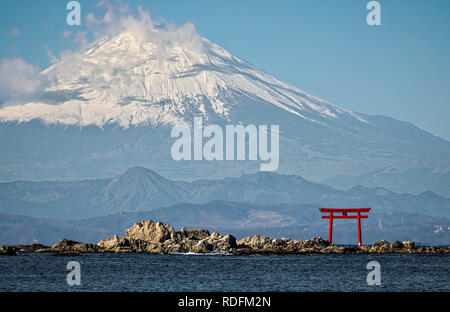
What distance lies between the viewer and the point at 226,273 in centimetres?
9969

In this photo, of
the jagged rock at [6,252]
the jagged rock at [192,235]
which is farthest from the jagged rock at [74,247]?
the jagged rock at [192,235]

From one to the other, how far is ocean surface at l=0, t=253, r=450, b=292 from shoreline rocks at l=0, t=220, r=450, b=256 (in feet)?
48.6

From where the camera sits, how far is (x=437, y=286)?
83.6m

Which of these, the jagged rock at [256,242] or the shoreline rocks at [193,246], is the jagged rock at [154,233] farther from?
the jagged rock at [256,242]

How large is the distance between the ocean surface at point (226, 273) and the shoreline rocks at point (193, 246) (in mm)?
14800

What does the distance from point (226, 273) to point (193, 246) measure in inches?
1938

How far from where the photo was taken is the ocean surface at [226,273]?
273 ft

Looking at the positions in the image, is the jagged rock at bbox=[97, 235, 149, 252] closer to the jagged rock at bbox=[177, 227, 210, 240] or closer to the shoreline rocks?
the shoreline rocks

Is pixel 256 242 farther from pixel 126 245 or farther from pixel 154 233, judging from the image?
pixel 126 245

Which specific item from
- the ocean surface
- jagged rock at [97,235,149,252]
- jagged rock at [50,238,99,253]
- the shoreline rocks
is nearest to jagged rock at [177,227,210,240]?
the shoreline rocks

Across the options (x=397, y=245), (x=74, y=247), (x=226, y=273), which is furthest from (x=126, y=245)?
(x=226, y=273)
